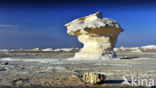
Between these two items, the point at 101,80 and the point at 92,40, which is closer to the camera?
the point at 101,80

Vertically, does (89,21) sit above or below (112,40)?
above

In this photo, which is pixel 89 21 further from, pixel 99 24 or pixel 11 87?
pixel 11 87

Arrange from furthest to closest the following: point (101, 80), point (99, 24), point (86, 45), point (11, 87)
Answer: point (86, 45), point (99, 24), point (101, 80), point (11, 87)

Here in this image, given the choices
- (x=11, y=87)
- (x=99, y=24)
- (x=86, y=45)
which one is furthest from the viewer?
(x=86, y=45)

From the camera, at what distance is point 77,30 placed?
26.5m

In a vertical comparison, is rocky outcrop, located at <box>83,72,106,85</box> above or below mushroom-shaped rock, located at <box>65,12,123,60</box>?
below

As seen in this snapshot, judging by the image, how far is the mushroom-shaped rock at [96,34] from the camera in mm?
25422

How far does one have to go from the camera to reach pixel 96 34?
26.2 m

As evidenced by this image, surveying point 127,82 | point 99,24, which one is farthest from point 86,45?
point 127,82

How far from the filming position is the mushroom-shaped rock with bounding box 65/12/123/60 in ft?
83.4

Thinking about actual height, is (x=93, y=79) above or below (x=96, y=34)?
below

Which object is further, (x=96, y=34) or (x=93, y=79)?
(x=96, y=34)

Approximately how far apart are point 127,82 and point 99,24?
15321 mm

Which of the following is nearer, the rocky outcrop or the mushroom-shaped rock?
the rocky outcrop
